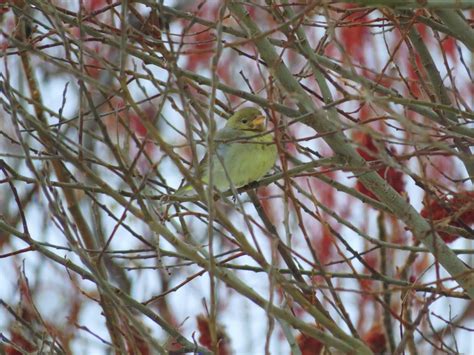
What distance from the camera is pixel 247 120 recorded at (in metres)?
6.66

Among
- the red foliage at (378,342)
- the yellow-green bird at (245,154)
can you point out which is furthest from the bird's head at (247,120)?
the red foliage at (378,342)

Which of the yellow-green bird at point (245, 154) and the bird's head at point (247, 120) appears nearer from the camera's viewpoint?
the yellow-green bird at point (245, 154)

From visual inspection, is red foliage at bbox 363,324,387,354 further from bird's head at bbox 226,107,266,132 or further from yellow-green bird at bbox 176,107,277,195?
bird's head at bbox 226,107,266,132

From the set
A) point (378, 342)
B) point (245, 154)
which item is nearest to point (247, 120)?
point (245, 154)

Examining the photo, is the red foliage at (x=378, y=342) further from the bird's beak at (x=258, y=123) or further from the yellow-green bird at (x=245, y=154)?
the bird's beak at (x=258, y=123)

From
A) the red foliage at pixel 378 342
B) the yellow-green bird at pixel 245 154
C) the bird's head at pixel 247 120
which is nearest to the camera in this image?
the red foliage at pixel 378 342

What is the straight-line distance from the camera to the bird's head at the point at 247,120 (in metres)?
6.59

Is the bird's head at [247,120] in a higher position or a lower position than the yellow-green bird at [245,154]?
higher

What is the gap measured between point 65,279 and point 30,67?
3.45m

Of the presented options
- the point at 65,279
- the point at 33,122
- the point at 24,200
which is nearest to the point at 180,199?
the point at 33,122

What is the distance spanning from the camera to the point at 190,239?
11.6ft

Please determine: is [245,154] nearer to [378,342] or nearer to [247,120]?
[247,120]

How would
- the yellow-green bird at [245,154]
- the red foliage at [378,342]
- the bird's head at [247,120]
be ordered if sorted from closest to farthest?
the red foliage at [378,342] → the yellow-green bird at [245,154] → the bird's head at [247,120]

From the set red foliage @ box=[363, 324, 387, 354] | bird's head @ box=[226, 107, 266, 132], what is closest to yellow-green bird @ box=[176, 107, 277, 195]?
bird's head @ box=[226, 107, 266, 132]
